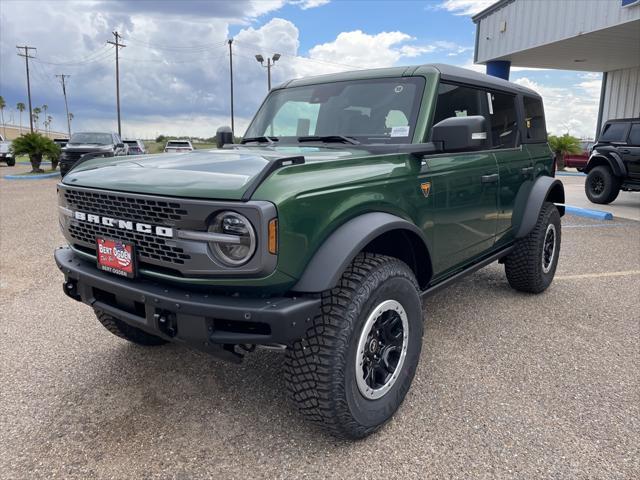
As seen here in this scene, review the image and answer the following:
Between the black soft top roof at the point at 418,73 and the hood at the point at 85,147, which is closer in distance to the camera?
the black soft top roof at the point at 418,73

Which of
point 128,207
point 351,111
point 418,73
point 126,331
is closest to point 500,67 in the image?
point 418,73

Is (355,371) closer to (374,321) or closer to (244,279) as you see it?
(374,321)

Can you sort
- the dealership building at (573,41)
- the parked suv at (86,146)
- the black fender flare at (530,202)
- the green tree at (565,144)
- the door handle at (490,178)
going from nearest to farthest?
the door handle at (490,178)
the black fender flare at (530,202)
the dealership building at (573,41)
the parked suv at (86,146)
the green tree at (565,144)

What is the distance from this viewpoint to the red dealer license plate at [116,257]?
92.4 inches

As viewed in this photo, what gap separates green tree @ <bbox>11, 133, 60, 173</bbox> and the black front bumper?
843 inches

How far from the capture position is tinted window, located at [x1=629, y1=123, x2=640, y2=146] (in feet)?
33.2

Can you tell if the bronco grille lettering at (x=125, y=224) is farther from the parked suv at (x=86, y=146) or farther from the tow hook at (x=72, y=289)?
the parked suv at (x=86, y=146)

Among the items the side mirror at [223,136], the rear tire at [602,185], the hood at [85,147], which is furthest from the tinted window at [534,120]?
the hood at [85,147]

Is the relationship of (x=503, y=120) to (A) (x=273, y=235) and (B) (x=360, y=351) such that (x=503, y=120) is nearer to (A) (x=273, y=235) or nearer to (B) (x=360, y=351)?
(B) (x=360, y=351)

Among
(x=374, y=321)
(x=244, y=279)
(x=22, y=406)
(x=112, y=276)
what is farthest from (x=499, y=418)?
(x=22, y=406)

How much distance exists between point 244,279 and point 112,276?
810 millimetres

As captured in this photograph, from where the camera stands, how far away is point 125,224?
7.75 feet

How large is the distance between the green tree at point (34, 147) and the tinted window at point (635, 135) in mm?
20534

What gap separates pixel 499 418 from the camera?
269cm
